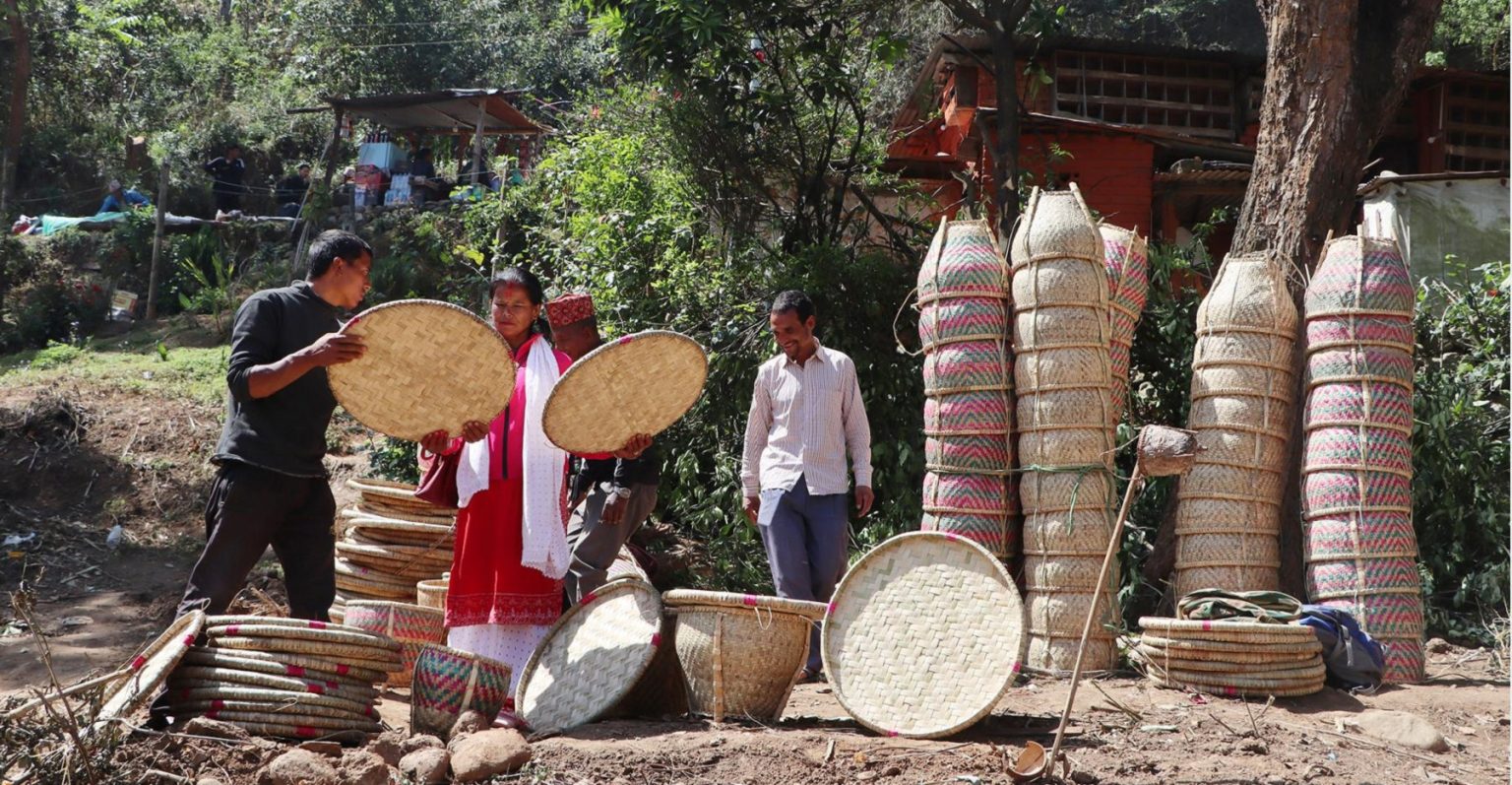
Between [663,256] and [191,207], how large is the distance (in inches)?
595

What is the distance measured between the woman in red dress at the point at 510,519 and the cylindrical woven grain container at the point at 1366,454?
2.89 meters

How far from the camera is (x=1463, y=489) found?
21.7 feet

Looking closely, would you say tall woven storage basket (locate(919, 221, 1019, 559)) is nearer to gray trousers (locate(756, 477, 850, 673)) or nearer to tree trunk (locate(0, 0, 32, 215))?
gray trousers (locate(756, 477, 850, 673))

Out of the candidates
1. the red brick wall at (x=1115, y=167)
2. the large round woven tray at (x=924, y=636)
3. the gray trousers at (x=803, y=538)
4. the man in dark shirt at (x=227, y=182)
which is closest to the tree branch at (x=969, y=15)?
the gray trousers at (x=803, y=538)

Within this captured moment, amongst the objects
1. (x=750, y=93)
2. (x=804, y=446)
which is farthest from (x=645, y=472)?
(x=750, y=93)

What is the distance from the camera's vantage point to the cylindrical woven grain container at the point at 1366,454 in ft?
17.7

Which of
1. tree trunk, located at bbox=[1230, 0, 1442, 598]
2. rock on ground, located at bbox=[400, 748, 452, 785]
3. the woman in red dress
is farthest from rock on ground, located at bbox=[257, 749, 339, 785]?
tree trunk, located at bbox=[1230, 0, 1442, 598]

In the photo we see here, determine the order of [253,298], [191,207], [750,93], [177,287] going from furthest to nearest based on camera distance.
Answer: [191,207] → [177,287] → [750,93] → [253,298]

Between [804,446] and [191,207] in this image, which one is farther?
[191,207]

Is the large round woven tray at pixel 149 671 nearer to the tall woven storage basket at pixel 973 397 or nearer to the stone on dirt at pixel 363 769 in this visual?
the stone on dirt at pixel 363 769

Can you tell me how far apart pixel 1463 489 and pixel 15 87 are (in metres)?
19.1

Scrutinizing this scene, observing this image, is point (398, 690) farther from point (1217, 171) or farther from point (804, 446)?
point (1217, 171)

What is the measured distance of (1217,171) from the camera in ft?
40.4

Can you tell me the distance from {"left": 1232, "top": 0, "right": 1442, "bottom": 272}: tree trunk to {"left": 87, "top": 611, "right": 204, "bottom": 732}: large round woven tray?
188 inches
